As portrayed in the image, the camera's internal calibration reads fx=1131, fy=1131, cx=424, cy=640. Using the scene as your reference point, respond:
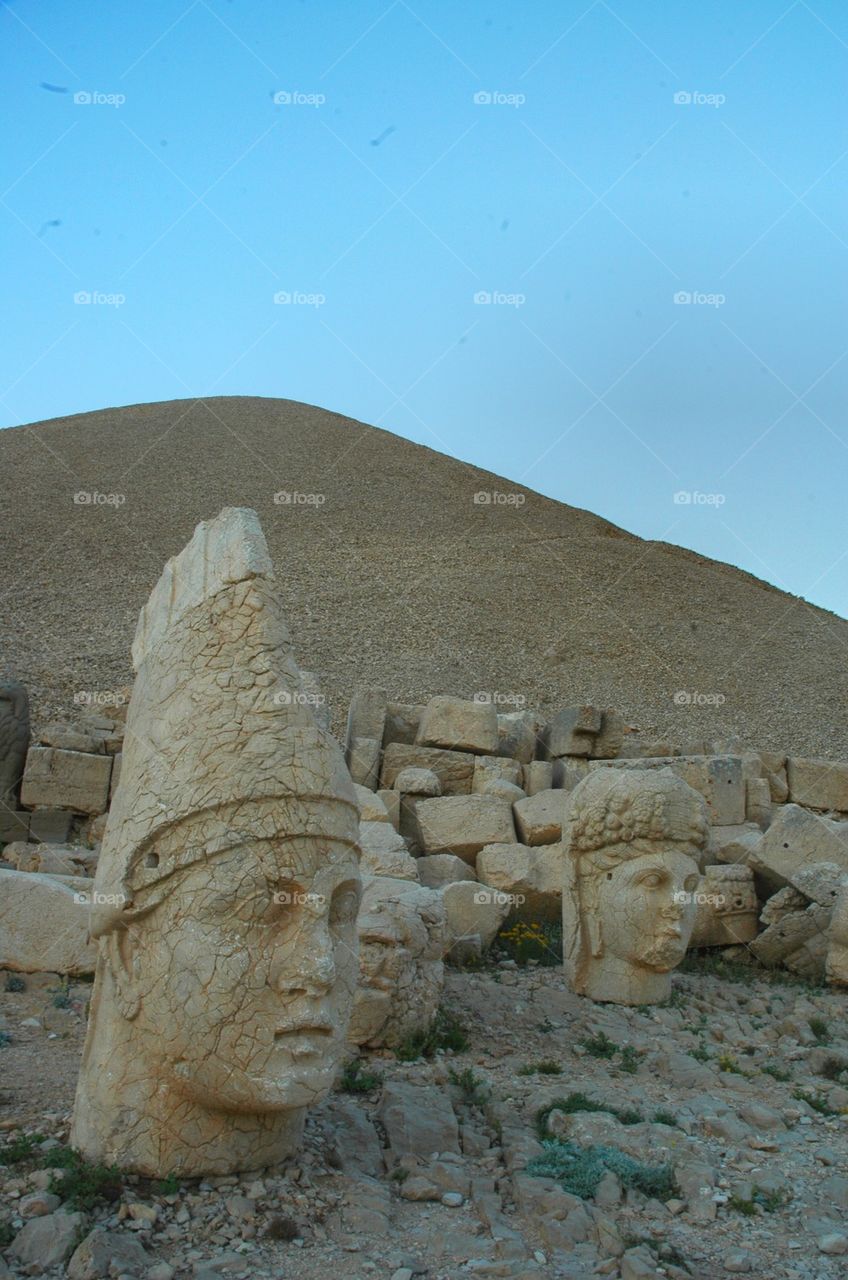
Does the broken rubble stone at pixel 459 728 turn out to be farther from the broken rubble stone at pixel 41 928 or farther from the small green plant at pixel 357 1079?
the small green plant at pixel 357 1079

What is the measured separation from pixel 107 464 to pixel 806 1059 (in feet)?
115

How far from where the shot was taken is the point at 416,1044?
598 cm

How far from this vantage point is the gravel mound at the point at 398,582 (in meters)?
21.7

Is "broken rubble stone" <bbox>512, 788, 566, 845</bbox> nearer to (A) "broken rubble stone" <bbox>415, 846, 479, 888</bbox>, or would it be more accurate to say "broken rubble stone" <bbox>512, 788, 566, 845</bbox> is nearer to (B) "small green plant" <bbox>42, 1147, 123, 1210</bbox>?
(A) "broken rubble stone" <bbox>415, 846, 479, 888</bbox>

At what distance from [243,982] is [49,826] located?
8040 mm

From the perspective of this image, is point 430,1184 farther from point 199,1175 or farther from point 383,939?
point 383,939

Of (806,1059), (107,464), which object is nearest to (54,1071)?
(806,1059)

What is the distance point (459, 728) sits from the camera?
12.4 m

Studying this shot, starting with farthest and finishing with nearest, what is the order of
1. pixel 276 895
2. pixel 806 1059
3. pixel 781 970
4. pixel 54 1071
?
pixel 781 970 → pixel 806 1059 → pixel 54 1071 → pixel 276 895

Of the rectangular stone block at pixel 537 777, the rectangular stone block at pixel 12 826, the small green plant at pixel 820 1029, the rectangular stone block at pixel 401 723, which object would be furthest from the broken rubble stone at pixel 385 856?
the rectangular stone block at pixel 12 826

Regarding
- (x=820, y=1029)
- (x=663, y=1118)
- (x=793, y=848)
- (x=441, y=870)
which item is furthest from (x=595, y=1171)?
(x=793, y=848)

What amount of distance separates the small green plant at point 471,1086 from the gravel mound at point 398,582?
11182mm

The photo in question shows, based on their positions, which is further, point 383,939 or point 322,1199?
point 383,939

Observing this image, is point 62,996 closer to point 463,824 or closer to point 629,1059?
point 629,1059
